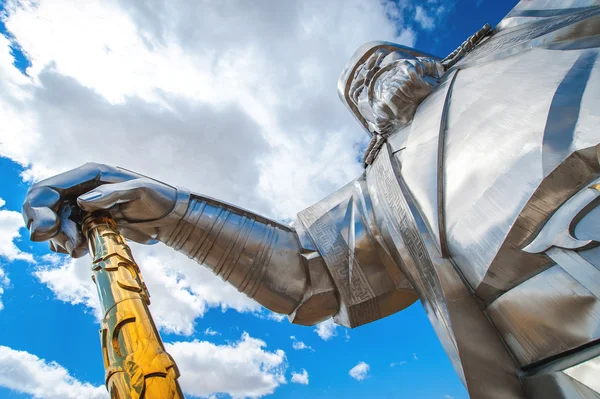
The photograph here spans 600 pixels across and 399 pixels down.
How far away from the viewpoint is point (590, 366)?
1.44m

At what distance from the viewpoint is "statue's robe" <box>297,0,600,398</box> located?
1.56 metres

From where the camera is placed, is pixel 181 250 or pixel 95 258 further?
pixel 181 250

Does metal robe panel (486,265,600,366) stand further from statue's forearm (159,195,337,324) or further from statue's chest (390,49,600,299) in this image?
statue's forearm (159,195,337,324)

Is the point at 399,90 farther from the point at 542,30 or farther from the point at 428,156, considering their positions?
the point at 542,30

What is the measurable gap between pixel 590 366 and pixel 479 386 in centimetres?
49

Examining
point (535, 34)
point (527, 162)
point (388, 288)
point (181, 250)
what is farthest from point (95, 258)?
point (535, 34)

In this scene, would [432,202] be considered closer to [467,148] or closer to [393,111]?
[467,148]

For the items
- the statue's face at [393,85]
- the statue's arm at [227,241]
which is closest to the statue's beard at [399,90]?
the statue's face at [393,85]

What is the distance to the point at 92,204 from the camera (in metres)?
2.28

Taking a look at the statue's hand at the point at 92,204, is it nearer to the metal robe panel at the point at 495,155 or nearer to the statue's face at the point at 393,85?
the statue's face at the point at 393,85

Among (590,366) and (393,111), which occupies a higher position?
(393,111)

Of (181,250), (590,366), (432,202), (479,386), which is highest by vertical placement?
(181,250)

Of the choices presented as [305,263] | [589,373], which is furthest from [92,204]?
[589,373]

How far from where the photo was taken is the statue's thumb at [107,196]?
228 cm
